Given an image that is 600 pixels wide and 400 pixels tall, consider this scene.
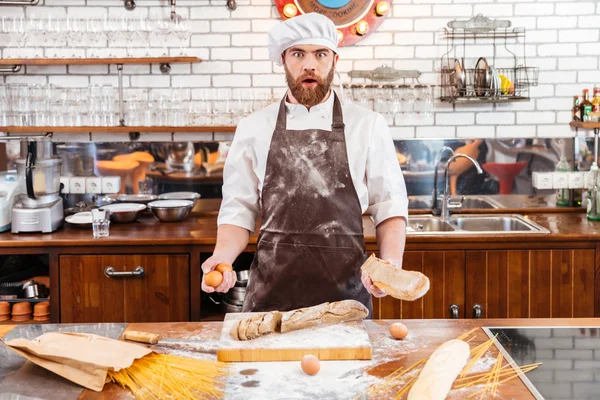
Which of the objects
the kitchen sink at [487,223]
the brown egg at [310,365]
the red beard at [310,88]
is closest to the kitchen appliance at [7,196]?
the red beard at [310,88]

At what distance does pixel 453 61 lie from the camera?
5289 mm

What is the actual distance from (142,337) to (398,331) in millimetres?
836

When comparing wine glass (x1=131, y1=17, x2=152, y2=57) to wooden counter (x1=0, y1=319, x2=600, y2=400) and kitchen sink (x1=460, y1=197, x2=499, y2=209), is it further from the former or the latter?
wooden counter (x1=0, y1=319, x2=600, y2=400)

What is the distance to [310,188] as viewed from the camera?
3.39 metres

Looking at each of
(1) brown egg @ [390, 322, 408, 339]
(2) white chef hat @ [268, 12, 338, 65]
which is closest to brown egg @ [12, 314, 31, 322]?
(2) white chef hat @ [268, 12, 338, 65]

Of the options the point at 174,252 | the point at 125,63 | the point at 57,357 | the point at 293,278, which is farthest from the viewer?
the point at 125,63

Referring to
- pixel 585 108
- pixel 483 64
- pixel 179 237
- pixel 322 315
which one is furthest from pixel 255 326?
pixel 585 108

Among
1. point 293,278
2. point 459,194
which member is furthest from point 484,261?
point 293,278

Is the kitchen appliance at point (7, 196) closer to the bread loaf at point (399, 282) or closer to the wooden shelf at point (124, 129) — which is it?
the wooden shelf at point (124, 129)

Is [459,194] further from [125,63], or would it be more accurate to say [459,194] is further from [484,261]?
[125,63]

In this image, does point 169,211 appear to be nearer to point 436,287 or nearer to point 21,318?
point 21,318

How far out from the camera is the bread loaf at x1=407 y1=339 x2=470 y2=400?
203cm

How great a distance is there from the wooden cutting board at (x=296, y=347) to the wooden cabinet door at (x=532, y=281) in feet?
7.11

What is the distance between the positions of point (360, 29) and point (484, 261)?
1827 mm
